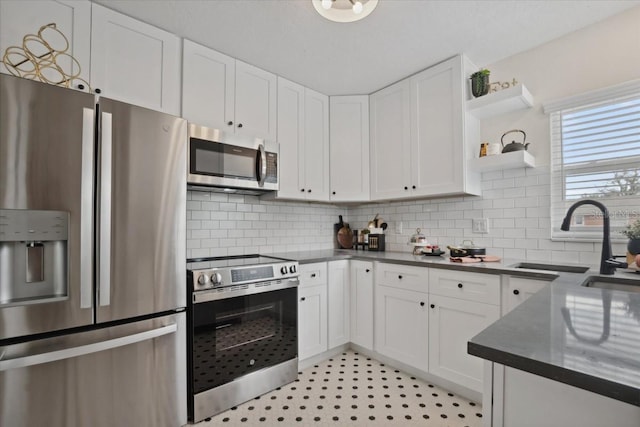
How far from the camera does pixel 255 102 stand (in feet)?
8.29

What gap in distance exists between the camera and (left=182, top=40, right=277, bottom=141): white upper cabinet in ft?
7.13

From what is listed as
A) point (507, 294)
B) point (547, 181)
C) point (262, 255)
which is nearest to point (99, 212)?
point (262, 255)

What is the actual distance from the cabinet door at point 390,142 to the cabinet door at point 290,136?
73 cm

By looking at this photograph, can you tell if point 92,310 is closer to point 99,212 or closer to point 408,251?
point 99,212

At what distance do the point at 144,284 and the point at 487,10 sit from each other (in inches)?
101

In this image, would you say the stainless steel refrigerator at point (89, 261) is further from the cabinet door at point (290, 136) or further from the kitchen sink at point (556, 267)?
the kitchen sink at point (556, 267)

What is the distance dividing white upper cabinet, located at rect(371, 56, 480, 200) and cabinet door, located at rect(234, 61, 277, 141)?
1031 millimetres

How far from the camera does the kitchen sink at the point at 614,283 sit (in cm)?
137

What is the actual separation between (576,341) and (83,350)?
5.95ft

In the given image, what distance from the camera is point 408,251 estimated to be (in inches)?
118

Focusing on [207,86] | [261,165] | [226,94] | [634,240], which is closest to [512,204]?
[634,240]

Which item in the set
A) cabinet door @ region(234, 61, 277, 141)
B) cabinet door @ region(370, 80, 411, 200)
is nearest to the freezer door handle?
cabinet door @ region(234, 61, 277, 141)

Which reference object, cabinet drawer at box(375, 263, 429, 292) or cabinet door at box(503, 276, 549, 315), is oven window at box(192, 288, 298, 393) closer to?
cabinet drawer at box(375, 263, 429, 292)

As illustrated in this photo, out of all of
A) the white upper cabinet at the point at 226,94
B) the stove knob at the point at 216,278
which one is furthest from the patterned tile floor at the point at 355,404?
the white upper cabinet at the point at 226,94
